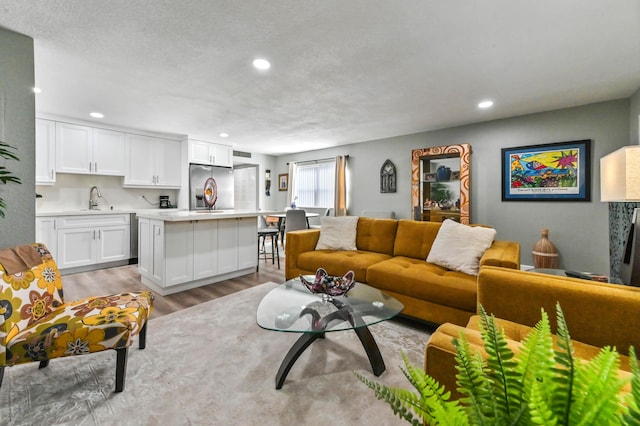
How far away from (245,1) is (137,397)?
2469mm

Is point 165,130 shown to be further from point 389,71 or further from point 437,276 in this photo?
point 437,276

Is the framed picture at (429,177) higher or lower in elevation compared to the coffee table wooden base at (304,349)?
higher

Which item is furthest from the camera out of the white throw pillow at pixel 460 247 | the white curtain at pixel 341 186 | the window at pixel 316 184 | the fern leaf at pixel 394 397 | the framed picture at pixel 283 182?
the framed picture at pixel 283 182

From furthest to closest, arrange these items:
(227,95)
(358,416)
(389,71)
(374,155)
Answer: (374,155)
(227,95)
(389,71)
(358,416)

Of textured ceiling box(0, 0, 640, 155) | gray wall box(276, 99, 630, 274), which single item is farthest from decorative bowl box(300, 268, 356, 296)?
gray wall box(276, 99, 630, 274)

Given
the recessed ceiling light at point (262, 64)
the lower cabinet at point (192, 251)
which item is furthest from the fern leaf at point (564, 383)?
the lower cabinet at point (192, 251)

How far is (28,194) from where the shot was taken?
7.06 ft

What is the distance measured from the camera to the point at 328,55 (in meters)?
2.41

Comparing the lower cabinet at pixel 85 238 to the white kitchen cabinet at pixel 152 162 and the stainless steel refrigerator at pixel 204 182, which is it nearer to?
the white kitchen cabinet at pixel 152 162

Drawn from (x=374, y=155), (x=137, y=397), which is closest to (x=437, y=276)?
(x=137, y=397)

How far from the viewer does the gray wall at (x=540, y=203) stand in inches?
137

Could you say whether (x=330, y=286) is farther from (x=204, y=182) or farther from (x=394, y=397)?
(x=204, y=182)

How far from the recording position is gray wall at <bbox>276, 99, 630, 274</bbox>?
3.49 metres

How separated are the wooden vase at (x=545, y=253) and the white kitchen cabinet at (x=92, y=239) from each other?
20.9 feet
